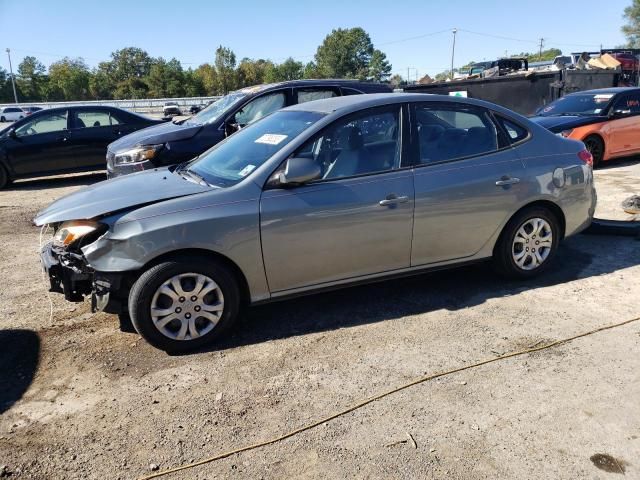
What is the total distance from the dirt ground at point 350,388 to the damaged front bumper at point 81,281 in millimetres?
385

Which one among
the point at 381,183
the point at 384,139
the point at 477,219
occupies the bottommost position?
the point at 477,219

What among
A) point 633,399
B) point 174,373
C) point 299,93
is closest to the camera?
point 633,399

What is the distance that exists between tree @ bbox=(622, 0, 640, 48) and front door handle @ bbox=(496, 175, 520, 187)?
99.0 meters

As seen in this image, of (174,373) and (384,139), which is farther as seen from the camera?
(384,139)

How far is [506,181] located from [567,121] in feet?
22.7

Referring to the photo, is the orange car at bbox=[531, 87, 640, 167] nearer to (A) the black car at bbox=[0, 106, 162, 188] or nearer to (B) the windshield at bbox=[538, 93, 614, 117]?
(B) the windshield at bbox=[538, 93, 614, 117]

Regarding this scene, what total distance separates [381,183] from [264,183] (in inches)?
36.1

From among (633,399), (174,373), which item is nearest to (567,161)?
(633,399)

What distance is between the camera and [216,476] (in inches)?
101

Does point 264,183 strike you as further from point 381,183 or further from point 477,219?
point 477,219

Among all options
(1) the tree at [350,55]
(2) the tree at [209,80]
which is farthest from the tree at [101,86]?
(1) the tree at [350,55]

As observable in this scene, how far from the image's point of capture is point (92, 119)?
11.2 meters

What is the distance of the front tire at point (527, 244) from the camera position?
4.68 meters

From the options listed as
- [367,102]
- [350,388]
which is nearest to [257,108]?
[367,102]
